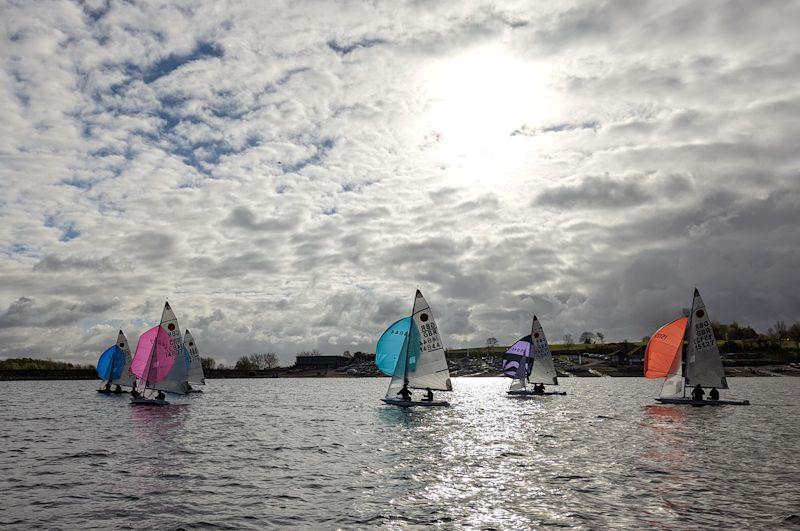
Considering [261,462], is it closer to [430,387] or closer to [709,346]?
[430,387]

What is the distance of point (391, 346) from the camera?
222 ft

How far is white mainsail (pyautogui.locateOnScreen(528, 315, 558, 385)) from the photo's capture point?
91188 millimetres

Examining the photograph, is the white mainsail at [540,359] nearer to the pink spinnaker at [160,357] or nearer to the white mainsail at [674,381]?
the white mainsail at [674,381]

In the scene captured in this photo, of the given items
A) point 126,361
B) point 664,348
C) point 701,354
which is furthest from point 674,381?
point 126,361

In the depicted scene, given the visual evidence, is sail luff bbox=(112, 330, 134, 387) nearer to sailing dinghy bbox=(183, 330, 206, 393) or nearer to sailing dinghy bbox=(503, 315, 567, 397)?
sailing dinghy bbox=(183, 330, 206, 393)

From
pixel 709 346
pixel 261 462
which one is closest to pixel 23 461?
pixel 261 462

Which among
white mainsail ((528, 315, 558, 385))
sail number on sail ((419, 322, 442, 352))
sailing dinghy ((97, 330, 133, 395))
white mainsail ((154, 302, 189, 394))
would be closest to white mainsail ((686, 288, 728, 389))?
white mainsail ((528, 315, 558, 385))

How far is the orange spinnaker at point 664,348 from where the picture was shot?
221 feet

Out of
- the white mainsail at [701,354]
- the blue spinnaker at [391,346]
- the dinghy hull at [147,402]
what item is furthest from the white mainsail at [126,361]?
the white mainsail at [701,354]

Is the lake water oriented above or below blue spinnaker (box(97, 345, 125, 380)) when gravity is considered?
below

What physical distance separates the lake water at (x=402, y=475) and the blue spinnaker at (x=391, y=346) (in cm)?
916

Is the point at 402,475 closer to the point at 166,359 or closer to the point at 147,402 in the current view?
the point at 166,359

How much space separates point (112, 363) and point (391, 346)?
64.0 meters

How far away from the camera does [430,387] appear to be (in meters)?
68.0
